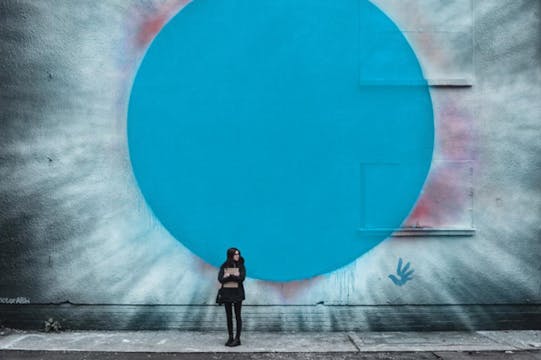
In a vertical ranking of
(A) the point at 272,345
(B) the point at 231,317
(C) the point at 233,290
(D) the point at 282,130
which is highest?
(D) the point at 282,130

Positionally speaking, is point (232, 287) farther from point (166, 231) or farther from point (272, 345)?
point (166, 231)

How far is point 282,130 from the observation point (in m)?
8.90

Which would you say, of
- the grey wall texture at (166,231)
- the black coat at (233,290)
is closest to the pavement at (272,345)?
the grey wall texture at (166,231)

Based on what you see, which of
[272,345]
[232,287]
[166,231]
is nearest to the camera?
[232,287]

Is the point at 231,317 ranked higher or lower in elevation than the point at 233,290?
lower

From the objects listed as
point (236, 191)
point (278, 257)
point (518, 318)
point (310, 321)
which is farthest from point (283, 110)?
point (518, 318)

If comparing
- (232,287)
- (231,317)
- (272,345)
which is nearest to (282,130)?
(232,287)

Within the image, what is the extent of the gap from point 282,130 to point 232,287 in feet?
7.67

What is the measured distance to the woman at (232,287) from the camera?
7992 millimetres

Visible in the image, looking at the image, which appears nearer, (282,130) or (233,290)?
(233,290)

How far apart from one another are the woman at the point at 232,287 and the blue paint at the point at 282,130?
811 mm

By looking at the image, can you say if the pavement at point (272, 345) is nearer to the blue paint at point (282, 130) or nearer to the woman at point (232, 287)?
the woman at point (232, 287)

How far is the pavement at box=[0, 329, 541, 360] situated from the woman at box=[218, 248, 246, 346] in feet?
0.85

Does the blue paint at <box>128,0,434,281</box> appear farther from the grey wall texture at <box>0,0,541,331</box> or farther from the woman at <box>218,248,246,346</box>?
the woman at <box>218,248,246,346</box>
